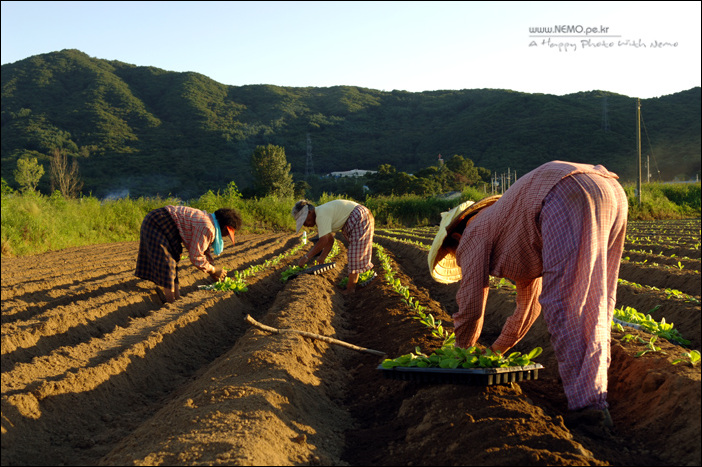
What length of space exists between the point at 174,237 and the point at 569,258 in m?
5.45

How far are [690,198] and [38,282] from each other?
3308 cm

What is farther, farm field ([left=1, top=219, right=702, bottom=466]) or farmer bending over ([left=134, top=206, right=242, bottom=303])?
farmer bending over ([left=134, top=206, right=242, bottom=303])

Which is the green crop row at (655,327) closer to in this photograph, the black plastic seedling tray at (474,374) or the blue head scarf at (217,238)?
the black plastic seedling tray at (474,374)

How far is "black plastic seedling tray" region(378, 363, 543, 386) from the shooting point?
3.61 meters

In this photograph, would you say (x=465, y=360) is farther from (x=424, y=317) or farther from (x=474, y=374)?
(x=424, y=317)

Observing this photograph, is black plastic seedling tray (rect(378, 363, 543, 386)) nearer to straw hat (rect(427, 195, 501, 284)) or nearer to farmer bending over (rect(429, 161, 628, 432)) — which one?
farmer bending over (rect(429, 161, 628, 432))

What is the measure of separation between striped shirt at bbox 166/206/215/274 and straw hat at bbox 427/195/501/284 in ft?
12.2

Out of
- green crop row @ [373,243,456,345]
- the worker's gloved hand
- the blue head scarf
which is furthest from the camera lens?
the worker's gloved hand

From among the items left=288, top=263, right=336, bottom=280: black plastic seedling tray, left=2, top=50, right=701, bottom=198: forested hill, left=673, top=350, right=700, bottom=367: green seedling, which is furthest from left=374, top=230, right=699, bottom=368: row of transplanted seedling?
left=2, top=50, right=701, bottom=198: forested hill

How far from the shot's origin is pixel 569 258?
3.38 metres

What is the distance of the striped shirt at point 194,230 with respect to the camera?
24.0 ft

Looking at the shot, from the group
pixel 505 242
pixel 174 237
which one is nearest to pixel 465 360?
pixel 505 242

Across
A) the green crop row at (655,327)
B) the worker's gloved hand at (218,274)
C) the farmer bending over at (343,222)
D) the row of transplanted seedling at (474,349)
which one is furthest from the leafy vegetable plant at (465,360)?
the worker's gloved hand at (218,274)

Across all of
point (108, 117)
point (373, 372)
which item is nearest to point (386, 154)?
point (108, 117)
